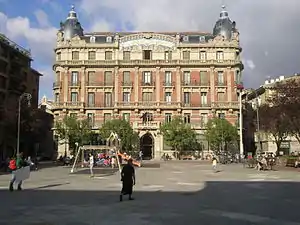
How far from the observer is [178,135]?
3088 inches

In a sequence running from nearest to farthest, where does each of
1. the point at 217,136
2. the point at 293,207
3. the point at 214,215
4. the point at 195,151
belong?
the point at 214,215 → the point at 293,207 → the point at 217,136 → the point at 195,151

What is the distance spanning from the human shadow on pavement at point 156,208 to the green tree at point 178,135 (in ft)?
188

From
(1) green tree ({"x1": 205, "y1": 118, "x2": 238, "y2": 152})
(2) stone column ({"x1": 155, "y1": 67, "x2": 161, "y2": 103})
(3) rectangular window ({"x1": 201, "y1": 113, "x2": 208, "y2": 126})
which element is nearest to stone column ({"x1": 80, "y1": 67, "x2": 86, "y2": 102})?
(2) stone column ({"x1": 155, "y1": 67, "x2": 161, "y2": 103})

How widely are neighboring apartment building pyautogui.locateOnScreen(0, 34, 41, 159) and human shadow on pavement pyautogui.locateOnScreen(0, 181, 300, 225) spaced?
39.3 m

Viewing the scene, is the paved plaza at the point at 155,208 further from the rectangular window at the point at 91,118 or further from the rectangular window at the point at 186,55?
the rectangular window at the point at 186,55

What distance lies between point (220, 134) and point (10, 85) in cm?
3705

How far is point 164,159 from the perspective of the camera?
262 ft

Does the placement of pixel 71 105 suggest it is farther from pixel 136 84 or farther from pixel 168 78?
pixel 168 78

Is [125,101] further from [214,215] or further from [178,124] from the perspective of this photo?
[214,215]

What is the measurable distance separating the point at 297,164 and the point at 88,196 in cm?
3252

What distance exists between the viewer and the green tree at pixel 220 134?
77.9m

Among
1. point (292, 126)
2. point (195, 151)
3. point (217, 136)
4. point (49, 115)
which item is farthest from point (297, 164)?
point (49, 115)

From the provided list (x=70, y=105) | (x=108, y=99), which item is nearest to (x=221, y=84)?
(x=108, y=99)

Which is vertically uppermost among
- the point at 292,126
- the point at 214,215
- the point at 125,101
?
the point at 125,101
